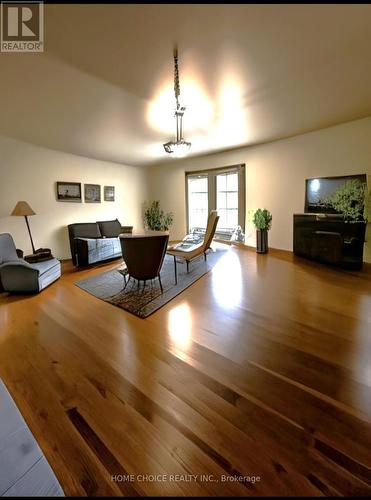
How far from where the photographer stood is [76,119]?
12.7 ft

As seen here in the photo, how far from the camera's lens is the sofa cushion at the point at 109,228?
635 centimetres

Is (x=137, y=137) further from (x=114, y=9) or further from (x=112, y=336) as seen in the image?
(x=112, y=336)

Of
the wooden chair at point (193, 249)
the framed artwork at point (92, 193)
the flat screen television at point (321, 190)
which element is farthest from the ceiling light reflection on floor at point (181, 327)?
the framed artwork at point (92, 193)

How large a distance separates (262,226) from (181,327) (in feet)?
13.1

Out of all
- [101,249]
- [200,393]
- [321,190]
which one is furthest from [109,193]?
[200,393]

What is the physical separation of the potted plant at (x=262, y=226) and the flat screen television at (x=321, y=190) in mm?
856

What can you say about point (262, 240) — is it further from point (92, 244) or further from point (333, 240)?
point (92, 244)

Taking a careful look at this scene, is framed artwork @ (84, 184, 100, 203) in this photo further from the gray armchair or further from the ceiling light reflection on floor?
the ceiling light reflection on floor

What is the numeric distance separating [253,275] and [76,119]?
399 centimetres

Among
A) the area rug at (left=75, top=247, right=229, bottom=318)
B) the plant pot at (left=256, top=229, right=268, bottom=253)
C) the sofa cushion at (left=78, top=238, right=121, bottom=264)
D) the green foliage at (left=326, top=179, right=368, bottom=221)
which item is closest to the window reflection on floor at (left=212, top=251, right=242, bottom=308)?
the area rug at (left=75, top=247, right=229, bottom=318)

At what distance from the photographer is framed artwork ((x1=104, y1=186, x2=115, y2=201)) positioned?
700 centimetres

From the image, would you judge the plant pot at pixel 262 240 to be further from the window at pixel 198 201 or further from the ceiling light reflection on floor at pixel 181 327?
the ceiling light reflection on floor at pixel 181 327

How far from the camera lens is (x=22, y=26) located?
1.98m

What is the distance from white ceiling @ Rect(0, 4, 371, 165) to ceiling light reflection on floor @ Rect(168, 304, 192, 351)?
2.72 meters
